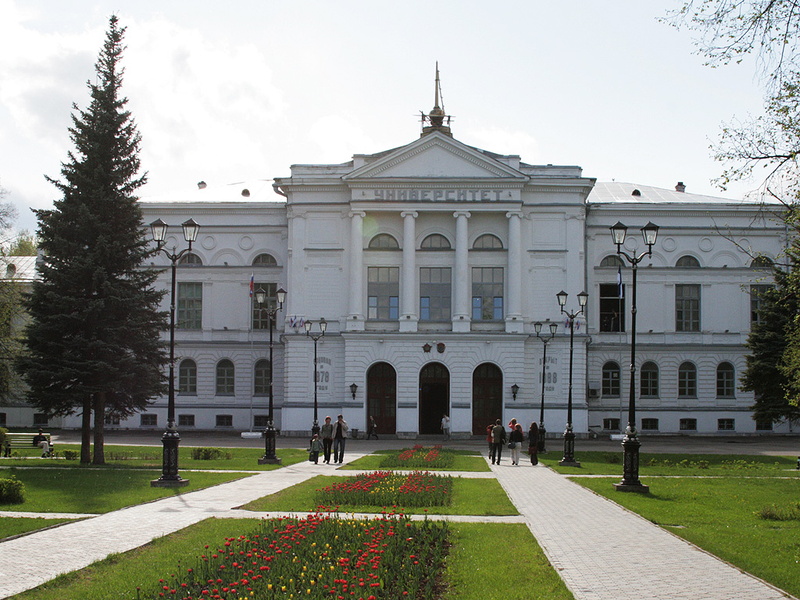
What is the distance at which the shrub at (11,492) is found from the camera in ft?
60.6

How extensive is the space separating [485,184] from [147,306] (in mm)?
27110

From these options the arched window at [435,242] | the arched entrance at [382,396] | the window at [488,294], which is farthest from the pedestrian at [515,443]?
the arched window at [435,242]

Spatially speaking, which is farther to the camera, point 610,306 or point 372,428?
point 610,306

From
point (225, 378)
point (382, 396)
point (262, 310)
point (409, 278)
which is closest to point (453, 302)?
point (409, 278)

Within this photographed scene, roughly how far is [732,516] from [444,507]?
240 inches

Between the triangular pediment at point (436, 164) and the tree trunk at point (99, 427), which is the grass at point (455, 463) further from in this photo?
the triangular pediment at point (436, 164)

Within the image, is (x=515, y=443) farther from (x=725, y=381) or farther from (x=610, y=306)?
(x=725, y=381)

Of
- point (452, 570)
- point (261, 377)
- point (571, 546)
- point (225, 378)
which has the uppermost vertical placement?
point (261, 377)

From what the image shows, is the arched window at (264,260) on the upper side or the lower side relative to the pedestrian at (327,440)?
upper

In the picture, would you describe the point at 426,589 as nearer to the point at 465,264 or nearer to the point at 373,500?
the point at 373,500

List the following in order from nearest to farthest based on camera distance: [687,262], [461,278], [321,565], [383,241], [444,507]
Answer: [321,565]
[444,507]
[461,278]
[383,241]
[687,262]

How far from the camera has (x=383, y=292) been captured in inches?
2153

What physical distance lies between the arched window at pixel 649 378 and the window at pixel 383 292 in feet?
57.9

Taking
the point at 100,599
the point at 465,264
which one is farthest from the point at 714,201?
the point at 100,599
